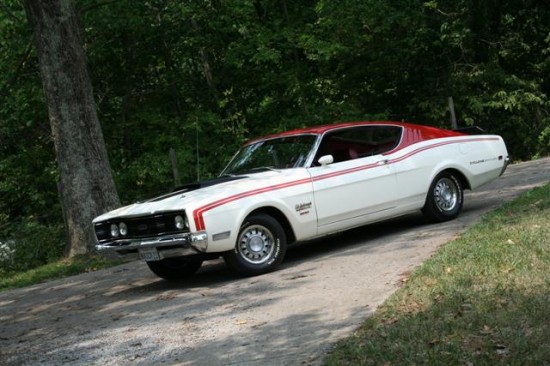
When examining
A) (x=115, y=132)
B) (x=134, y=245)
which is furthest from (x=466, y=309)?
(x=115, y=132)

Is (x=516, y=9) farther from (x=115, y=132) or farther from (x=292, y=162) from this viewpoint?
(x=292, y=162)

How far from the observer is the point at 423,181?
9727 millimetres

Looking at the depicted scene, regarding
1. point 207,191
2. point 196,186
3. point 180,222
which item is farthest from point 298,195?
point 180,222

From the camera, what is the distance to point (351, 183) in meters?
8.97

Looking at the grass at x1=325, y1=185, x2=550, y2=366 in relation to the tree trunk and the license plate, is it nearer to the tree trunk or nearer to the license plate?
the license plate

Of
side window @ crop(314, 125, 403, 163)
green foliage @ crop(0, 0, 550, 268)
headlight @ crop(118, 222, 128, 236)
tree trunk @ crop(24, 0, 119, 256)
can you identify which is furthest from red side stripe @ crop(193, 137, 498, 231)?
green foliage @ crop(0, 0, 550, 268)

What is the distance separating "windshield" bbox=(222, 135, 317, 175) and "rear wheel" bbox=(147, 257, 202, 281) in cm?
126

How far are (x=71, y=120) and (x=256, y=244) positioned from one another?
202 inches

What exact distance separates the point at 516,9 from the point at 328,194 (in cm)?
1675

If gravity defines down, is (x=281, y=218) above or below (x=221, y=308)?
above

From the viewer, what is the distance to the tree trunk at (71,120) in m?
11.9

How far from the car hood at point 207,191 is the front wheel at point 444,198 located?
215 cm

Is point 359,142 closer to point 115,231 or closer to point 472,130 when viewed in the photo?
point 472,130

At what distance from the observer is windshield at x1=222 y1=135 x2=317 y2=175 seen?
9.00 meters
